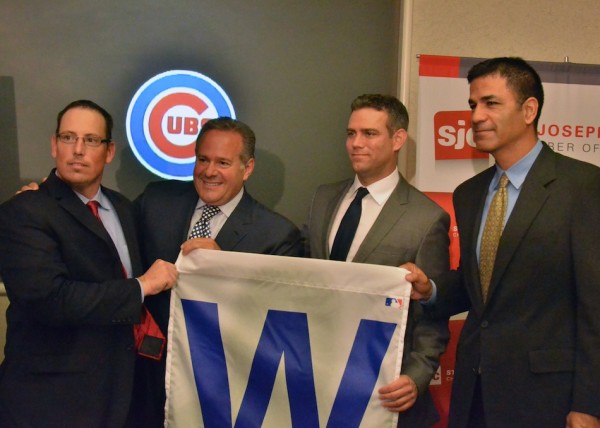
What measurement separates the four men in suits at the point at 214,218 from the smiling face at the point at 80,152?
376 millimetres

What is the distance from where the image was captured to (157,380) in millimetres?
2346

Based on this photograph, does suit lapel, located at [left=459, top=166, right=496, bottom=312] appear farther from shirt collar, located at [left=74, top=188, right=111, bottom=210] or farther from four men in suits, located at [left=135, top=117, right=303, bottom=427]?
shirt collar, located at [left=74, top=188, right=111, bottom=210]

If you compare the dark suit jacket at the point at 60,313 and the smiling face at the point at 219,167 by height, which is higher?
the smiling face at the point at 219,167

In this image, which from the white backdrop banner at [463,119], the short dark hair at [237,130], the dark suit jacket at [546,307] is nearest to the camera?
the dark suit jacket at [546,307]

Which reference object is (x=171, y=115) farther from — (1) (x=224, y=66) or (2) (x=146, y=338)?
(2) (x=146, y=338)

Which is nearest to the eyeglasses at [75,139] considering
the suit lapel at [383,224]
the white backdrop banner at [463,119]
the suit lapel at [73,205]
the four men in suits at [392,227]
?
the suit lapel at [73,205]

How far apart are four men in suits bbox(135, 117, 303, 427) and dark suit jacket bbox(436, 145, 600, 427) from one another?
849mm

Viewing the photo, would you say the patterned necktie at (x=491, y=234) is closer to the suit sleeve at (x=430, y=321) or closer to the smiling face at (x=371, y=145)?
the suit sleeve at (x=430, y=321)

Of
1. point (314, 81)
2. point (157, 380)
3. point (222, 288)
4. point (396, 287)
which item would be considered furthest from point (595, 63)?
point (157, 380)

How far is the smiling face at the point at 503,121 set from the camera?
2104mm

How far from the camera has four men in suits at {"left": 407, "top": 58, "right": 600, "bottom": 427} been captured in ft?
6.16

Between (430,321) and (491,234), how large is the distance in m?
0.42

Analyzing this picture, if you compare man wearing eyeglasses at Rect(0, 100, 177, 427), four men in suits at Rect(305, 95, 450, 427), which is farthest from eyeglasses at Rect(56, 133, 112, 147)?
four men in suits at Rect(305, 95, 450, 427)

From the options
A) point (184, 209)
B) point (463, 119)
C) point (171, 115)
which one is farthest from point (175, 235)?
point (463, 119)
